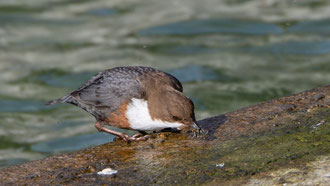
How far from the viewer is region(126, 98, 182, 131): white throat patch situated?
4.48 m

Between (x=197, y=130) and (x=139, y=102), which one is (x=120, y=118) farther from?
(x=197, y=130)

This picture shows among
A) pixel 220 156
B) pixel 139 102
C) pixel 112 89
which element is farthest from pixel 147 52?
pixel 220 156

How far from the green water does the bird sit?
246cm

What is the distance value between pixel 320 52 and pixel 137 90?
5.32 m

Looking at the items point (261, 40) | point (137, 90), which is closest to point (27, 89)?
point (261, 40)

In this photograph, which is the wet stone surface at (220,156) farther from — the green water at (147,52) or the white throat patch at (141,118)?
the green water at (147,52)

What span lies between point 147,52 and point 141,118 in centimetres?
507

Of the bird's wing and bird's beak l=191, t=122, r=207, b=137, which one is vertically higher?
the bird's wing

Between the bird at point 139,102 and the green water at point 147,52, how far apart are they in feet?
8.06

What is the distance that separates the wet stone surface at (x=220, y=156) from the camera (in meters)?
3.56

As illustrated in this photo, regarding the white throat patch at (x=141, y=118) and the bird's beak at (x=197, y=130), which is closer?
the bird's beak at (x=197, y=130)

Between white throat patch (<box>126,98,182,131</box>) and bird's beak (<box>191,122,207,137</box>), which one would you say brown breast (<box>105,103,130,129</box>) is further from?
bird's beak (<box>191,122,207,137</box>)

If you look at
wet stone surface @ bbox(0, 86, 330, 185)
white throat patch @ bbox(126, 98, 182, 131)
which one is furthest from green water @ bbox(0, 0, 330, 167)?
wet stone surface @ bbox(0, 86, 330, 185)

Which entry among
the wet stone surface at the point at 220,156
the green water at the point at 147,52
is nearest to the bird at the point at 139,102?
the wet stone surface at the point at 220,156
